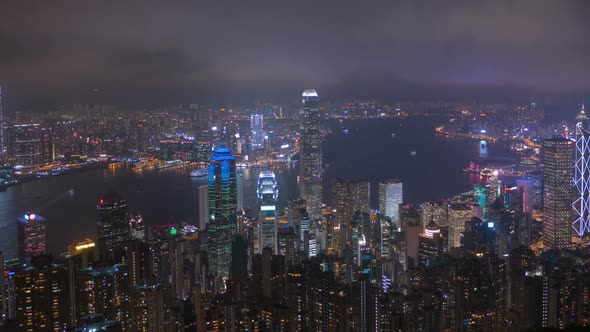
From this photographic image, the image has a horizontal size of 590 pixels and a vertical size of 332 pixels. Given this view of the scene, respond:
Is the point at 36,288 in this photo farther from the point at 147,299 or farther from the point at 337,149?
the point at 337,149

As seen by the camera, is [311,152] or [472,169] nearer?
[472,169]

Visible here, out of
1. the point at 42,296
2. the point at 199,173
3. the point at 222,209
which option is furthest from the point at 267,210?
the point at 42,296

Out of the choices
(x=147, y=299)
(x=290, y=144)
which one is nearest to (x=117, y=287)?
(x=147, y=299)

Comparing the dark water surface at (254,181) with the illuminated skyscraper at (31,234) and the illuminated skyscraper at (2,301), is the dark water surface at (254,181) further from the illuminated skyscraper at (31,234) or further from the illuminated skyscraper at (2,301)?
the illuminated skyscraper at (2,301)

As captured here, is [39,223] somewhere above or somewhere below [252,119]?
below

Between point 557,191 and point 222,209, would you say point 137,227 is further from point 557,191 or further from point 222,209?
point 557,191

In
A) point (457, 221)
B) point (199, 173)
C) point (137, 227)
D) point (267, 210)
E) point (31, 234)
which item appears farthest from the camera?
point (199, 173)
